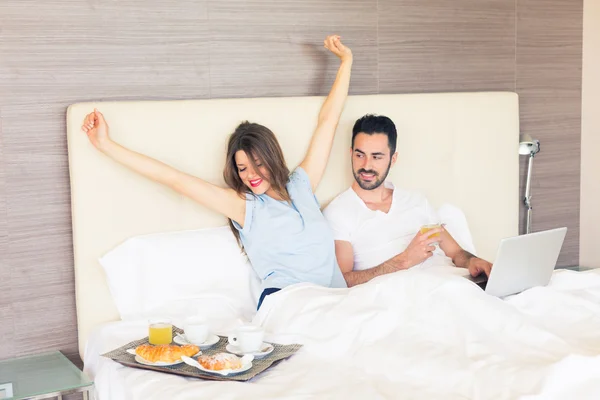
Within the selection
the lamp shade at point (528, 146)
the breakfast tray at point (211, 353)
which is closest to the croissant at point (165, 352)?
the breakfast tray at point (211, 353)

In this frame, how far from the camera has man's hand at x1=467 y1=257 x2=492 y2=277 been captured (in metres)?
2.70

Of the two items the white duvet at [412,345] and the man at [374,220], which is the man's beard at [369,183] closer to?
the man at [374,220]

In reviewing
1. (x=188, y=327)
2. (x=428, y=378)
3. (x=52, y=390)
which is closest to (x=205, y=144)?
(x=188, y=327)

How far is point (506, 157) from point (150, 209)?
1.66m

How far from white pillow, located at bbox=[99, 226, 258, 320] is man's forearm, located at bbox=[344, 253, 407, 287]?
1.24 feet

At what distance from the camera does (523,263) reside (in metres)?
2.44

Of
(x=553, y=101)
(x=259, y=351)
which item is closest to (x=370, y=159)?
(x=259, y=351)

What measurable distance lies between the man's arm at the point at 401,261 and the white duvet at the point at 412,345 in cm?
35

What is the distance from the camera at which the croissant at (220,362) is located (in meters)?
2.04

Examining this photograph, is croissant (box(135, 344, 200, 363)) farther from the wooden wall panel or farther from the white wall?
the white wall

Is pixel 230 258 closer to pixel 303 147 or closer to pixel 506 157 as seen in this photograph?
pixel 303 147

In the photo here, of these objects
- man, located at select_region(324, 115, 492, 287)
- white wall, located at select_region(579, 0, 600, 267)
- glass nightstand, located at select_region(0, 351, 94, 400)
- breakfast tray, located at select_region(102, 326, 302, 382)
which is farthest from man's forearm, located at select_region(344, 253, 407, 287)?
white wall, located at select_region(579, 0, 600, 267)

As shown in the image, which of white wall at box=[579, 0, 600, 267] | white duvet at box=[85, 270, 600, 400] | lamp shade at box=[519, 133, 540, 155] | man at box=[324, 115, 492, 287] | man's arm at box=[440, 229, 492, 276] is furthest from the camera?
white wall at box=[579, 0, 600, 267]

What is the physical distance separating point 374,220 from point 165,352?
1132mm
